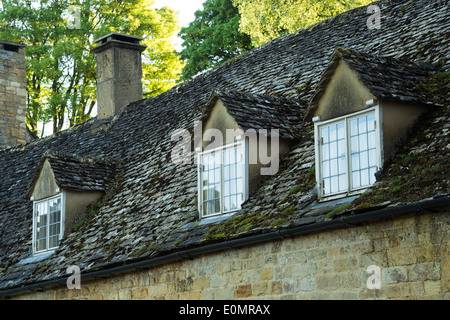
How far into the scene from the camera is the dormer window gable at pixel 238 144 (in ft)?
38.5

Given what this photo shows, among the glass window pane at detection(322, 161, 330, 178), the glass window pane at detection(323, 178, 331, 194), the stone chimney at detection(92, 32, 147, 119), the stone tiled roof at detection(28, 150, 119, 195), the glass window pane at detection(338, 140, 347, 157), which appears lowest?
the glass window pane at detection(323, 178, 331, 194)

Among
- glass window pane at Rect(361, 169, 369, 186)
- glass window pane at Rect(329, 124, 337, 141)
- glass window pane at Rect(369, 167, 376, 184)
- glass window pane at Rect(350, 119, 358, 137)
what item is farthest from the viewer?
glass window pane at Rect(329, 124, 337, 141)

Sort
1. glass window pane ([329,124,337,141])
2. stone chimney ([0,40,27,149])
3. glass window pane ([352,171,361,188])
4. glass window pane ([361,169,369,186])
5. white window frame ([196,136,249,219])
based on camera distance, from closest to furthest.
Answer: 1. glass window pane ([361,169,369,186])
2. glass window pane ([352,171,361,188])
3. glass window pane ([329,124,337,141])
4. white window frame ([196,136,249,219])
5. stone chimney ([0,40,27,149])

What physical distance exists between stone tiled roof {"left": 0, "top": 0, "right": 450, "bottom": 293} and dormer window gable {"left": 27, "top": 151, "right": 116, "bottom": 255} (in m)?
0.27

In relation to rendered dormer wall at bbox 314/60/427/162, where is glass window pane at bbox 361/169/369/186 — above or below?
below

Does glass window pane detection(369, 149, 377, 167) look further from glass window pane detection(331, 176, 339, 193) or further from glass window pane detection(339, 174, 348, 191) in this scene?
glass window pane detection(331, 176, 339, 193)

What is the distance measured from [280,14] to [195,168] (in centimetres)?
1692

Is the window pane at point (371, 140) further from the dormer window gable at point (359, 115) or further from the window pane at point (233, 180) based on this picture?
the window pane at point (233, 180)

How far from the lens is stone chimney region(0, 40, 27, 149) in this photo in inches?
965

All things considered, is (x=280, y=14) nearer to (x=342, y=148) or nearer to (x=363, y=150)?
(x=342, y=148)

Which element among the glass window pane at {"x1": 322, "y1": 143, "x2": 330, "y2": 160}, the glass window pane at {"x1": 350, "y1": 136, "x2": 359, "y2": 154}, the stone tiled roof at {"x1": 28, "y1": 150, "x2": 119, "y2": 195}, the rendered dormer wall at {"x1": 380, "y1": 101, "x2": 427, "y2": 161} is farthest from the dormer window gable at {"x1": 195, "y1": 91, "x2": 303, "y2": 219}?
the stone tiled roof at {"x1": 28, "y1": 150, "x2": 119, "y2": 195}

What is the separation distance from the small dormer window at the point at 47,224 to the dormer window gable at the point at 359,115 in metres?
6.30

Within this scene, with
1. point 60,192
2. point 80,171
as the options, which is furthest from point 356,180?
point 80,171

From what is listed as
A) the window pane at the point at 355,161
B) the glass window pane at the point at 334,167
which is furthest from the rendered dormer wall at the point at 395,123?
the glass window pane at the point at 334,167
